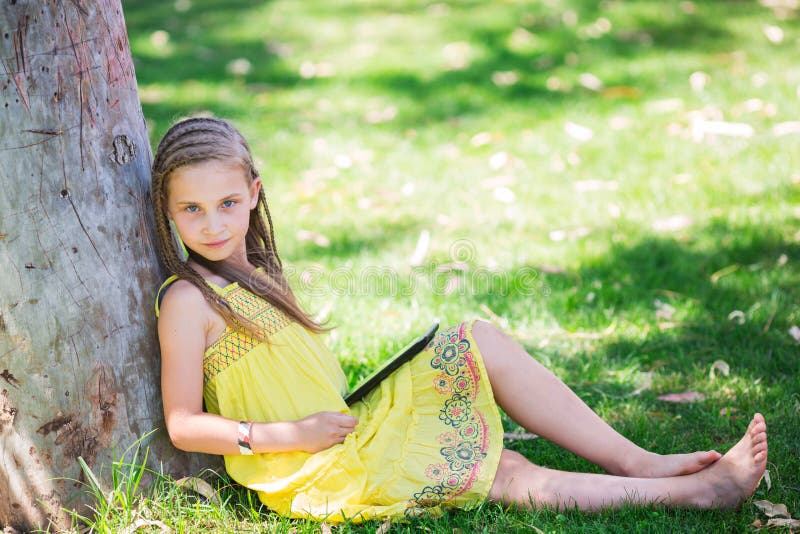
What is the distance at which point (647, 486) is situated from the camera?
8.16 feet

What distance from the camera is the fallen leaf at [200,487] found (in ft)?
8.56

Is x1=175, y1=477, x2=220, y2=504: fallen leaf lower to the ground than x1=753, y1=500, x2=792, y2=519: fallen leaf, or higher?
higher

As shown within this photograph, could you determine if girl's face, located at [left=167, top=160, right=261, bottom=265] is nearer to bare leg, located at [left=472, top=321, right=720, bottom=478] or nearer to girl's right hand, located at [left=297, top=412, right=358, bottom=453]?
girl's right hand, located at [left=297, top=412, right=358, bottom=453]

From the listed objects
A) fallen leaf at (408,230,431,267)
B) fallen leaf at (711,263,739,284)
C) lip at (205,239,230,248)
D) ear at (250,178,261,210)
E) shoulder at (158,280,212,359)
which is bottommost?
fallen leaf at (711,263,739,284)

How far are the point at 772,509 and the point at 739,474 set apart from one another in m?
0.14

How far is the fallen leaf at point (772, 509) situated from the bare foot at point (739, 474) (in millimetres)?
44

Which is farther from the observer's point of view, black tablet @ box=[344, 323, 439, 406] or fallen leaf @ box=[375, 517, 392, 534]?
black tablet @ box=[344, 323, 439, 406]

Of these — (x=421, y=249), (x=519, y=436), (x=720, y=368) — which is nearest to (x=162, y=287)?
(x=519, y=436)

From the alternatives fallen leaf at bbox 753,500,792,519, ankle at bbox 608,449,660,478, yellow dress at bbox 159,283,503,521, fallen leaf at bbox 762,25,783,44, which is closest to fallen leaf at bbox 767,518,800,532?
fallen leaf at bbox 753,500,792,519

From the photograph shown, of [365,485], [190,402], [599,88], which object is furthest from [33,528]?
[599,88]

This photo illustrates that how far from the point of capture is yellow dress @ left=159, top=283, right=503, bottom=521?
2.46 meters

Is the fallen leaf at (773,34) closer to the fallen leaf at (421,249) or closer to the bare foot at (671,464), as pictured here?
the fallen leaf at (421,249)

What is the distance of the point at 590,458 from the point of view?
2.63 m

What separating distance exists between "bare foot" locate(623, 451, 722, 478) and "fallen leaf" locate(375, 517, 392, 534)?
74 cm
